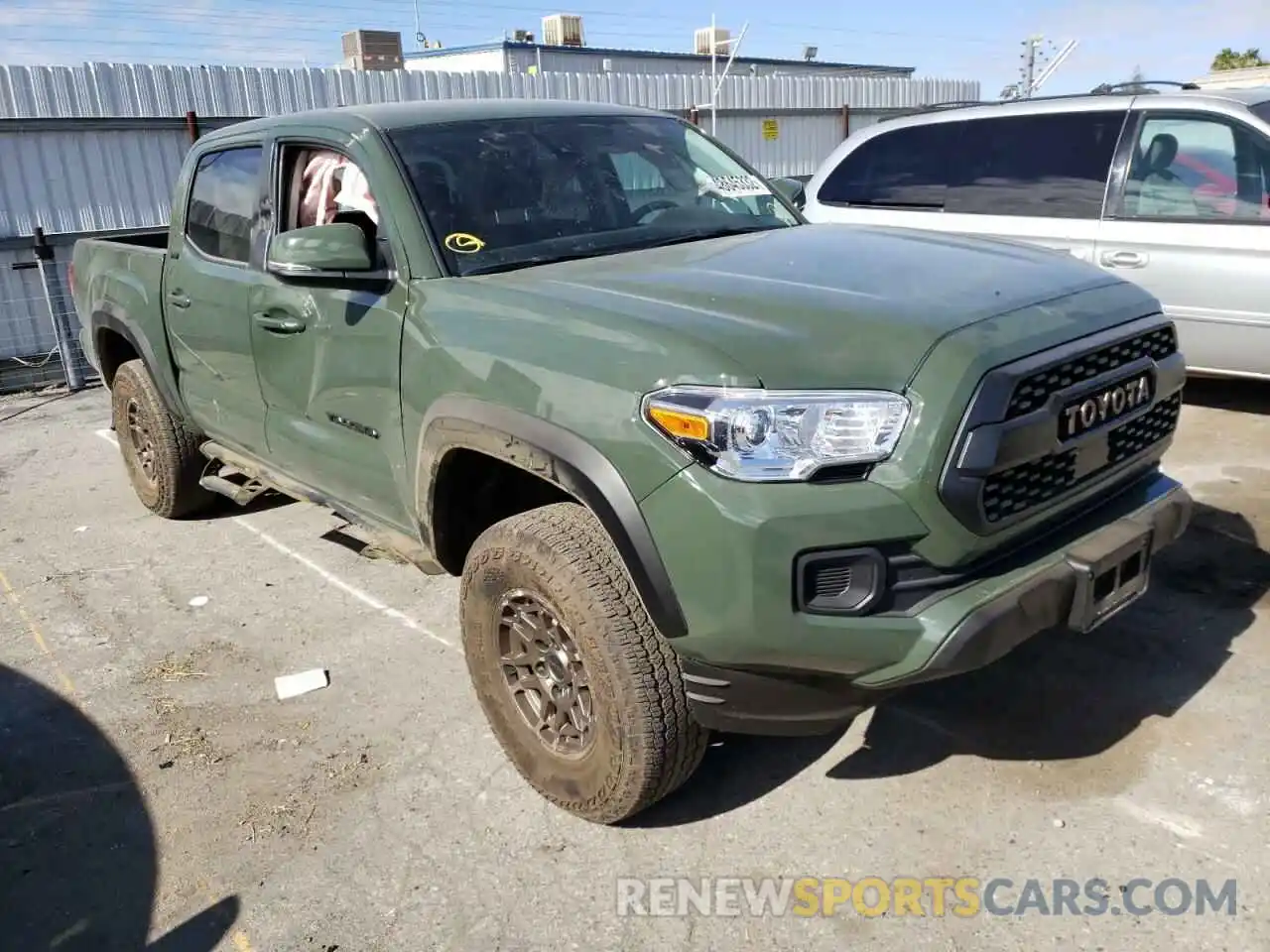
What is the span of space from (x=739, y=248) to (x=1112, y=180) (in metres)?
3.67

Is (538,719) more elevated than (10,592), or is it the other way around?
(538,719)

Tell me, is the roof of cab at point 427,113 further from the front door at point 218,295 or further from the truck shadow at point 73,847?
the truck shadow at point 73,847

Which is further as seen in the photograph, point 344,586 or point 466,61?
point 466,61

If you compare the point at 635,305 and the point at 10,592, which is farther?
the point at 10,592

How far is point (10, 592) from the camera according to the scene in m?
4.81

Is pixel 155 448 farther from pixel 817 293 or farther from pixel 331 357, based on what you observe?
pixel 817 293

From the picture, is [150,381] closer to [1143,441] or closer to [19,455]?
[19,455]

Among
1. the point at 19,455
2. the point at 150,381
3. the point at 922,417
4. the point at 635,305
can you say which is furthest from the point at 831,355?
the point at 19,455

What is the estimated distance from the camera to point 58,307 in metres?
9.16

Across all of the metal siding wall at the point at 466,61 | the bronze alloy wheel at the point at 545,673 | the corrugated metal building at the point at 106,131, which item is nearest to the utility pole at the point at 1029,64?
the corrugated metal building at the point at 106,131

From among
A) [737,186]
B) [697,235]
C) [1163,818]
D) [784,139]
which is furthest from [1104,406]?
[784,139]

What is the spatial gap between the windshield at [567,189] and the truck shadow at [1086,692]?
5.78 feet

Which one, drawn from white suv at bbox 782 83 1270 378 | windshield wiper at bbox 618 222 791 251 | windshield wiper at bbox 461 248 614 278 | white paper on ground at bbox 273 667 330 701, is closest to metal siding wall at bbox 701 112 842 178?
white suv at bbox 782 83 1270 378

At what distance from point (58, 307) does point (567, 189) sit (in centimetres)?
749
